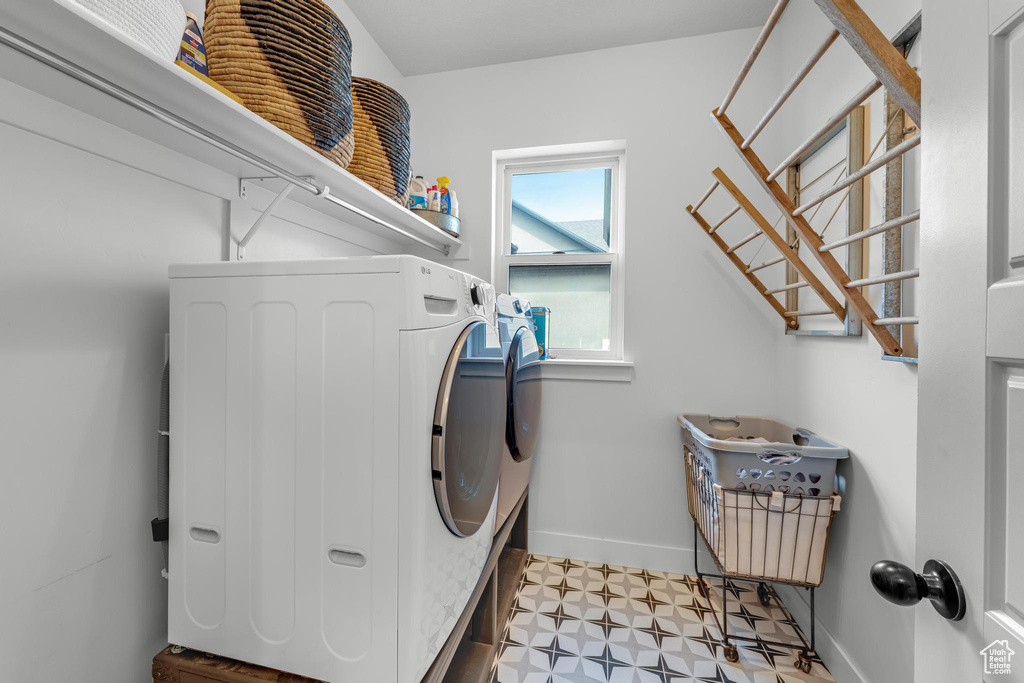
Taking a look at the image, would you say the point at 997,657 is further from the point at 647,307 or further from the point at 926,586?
the point at 647,307

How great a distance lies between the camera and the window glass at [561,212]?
227cm

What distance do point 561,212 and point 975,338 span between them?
2017mm

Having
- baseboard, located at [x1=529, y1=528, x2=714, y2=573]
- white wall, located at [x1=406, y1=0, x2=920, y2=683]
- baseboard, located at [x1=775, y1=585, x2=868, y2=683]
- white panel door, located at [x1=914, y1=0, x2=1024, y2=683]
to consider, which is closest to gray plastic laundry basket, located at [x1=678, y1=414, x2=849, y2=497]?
white wall, located at [x1=406, y1=0, x2=920, y2=683]

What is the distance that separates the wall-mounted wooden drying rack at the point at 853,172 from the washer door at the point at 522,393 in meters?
0.91

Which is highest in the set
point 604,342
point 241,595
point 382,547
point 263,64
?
point 263,64

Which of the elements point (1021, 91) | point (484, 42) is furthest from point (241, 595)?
point (484, 42)

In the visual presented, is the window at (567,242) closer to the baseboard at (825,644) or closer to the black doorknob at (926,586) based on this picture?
the baseboard at (825,644)

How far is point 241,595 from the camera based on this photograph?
2.85ft

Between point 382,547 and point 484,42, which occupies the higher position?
point 484,42

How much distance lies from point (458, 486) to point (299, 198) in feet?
3.59

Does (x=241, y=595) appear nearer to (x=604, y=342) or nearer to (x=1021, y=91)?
(x=1021, y=91)

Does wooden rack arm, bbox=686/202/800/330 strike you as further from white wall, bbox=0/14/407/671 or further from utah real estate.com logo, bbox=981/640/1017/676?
white wall, bbox=0/14/407/671

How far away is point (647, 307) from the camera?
205cm

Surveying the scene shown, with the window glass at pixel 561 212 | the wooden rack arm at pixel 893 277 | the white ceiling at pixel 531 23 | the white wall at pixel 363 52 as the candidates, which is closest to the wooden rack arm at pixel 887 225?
the wooden rack arm at pixel 893 277
